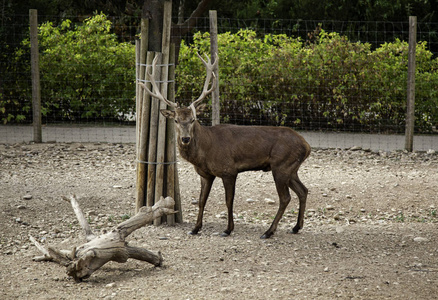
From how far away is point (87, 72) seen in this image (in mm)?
13789

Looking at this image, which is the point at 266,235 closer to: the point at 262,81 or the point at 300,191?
the point at 300,191

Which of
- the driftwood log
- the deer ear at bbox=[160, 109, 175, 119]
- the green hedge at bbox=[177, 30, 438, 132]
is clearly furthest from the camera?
Answer: the green hedge at bbox=[177, 30, 438, 132]

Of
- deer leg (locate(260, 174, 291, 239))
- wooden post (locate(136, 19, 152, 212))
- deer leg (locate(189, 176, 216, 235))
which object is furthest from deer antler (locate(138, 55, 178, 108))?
deer leg (locate(260, 174, 291, 239))

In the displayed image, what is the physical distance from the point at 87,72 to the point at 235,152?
7281 mm

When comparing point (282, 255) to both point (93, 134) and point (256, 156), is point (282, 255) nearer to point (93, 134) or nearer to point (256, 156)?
point (256, 156)

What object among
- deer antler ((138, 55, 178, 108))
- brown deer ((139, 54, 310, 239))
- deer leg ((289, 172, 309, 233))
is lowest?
deer leg ((289, 172, 309, 233))

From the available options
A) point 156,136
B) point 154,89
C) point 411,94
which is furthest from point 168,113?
point 411,94

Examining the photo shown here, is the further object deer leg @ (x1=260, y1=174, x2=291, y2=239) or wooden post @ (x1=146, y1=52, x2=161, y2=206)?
wooden post @ (x1=146, y1=52, x2=161, y2=206)

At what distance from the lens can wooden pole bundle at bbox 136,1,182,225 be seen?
7.60 meters

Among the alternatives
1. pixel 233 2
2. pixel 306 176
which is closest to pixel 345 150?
pixel 306 176

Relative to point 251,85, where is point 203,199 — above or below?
below

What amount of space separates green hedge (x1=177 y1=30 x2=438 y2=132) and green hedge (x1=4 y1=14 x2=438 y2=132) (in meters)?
0.02

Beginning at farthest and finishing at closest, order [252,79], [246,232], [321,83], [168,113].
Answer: [252,79]
[321,83]
[246,232]
[168,113]

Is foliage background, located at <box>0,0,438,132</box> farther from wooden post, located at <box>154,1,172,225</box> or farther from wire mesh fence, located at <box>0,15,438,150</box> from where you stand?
wooden post, located at <box>154,1,172,225</box>
